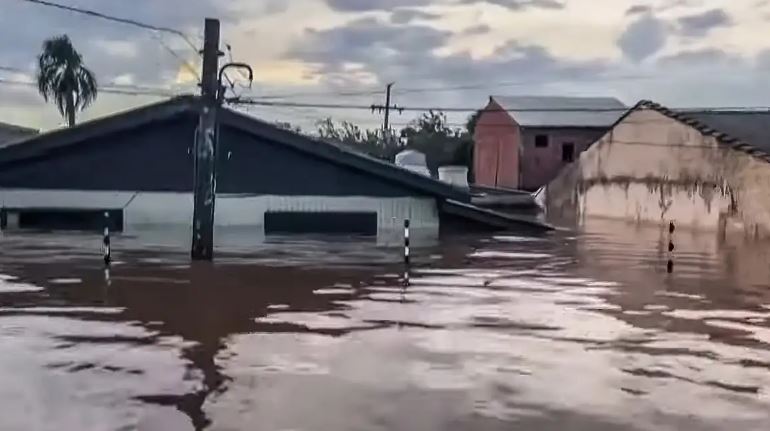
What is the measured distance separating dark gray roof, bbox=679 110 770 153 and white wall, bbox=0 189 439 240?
11975 millimetres

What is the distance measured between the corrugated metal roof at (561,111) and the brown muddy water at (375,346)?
1355 inches

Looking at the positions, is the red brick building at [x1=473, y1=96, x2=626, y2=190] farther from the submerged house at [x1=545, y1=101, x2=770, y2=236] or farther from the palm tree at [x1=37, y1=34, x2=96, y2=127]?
the palm tree at [x1=37, y1=34, x2=96, y2=127]

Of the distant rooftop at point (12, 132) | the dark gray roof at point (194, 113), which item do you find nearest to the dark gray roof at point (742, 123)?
the dark gray roof at point (194, 113)

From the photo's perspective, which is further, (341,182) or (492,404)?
(341,182)

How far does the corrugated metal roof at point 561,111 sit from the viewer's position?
56969mm

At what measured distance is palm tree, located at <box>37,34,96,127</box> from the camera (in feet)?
133

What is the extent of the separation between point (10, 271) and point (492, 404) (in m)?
13.6

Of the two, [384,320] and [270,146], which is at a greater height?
[270,146]

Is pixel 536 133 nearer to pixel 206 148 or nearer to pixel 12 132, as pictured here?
pixel 12 132

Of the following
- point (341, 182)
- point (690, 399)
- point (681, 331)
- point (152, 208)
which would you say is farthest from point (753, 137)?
point (690, 399)

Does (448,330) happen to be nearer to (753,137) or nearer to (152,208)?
(152,208)

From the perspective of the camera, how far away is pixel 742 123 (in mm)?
40531

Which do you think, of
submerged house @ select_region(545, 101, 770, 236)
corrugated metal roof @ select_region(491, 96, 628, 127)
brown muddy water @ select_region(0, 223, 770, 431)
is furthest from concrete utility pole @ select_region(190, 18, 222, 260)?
corrugated metal roof @ select_region(491, 96, 628, 127)

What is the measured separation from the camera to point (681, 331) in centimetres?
1382
